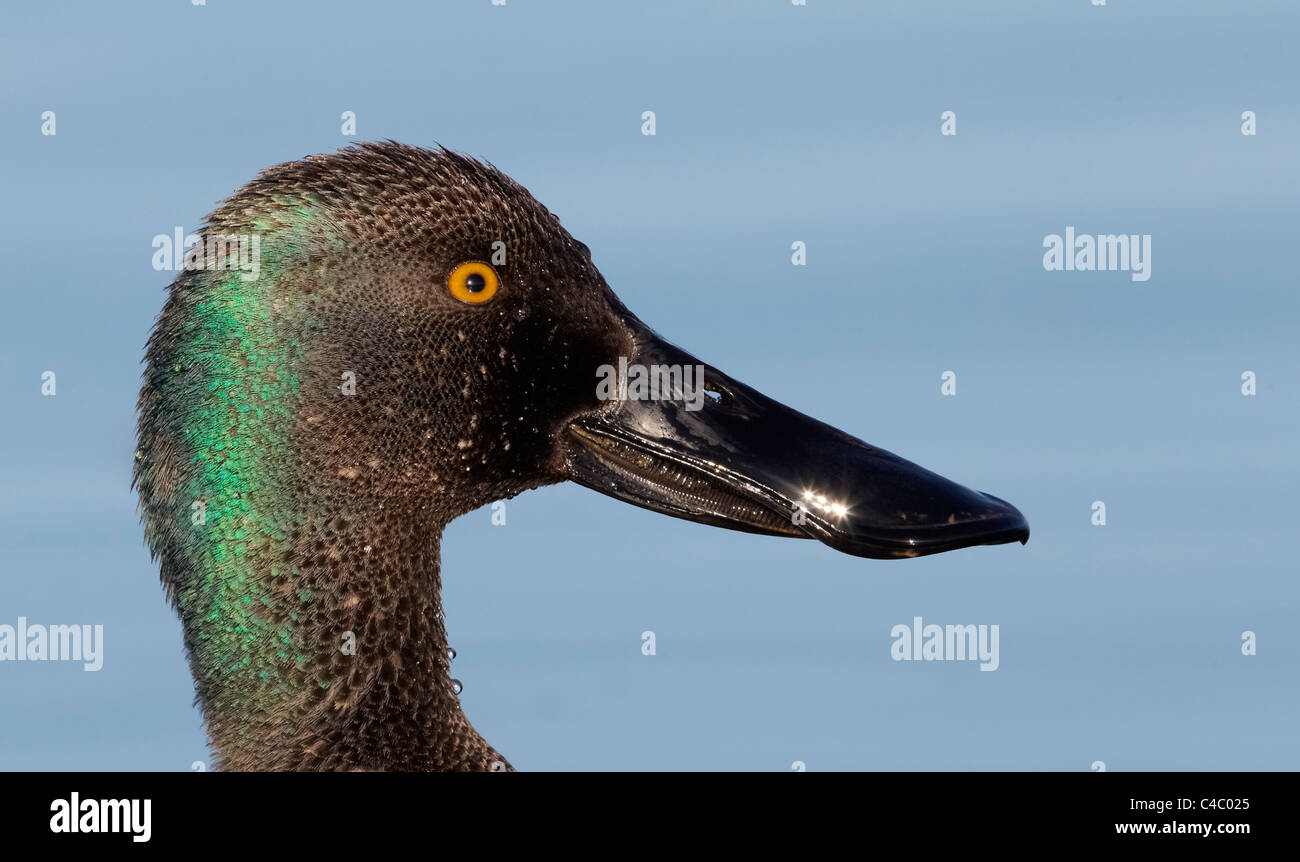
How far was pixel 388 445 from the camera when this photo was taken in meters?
5.67

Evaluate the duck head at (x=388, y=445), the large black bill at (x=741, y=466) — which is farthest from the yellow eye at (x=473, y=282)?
the large black bill at (x=741, y=466)

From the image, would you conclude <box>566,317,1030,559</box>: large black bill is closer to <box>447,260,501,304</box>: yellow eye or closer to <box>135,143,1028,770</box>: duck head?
<box>135,143,1028,770</box>: duck head

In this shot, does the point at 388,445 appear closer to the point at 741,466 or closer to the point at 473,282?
the point at 473,282

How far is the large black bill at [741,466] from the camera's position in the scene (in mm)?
5730

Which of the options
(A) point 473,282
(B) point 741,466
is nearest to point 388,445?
(A) point 473,282

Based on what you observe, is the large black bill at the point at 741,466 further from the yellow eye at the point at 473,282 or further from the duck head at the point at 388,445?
the yellow eye at the point at 473,282

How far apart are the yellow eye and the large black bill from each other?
0.44 metres

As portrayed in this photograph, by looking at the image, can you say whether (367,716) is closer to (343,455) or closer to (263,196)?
(343,455)

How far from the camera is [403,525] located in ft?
18.8

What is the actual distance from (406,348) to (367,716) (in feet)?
3.47

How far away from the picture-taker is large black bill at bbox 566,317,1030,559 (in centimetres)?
573

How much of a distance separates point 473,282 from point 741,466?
0.95m

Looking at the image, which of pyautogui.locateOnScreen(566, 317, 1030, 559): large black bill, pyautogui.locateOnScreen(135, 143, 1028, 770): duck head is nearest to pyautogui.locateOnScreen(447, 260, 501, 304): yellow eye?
pyautogui.locateOnScreen(135, 143, 1028, 770): duck head

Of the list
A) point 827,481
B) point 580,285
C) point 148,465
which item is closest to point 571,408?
point 580,285
